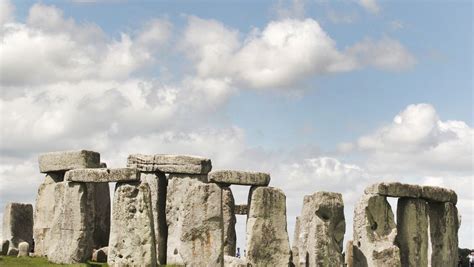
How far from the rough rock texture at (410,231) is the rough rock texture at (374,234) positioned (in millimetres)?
779

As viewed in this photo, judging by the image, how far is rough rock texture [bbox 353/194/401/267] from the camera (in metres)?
24.2

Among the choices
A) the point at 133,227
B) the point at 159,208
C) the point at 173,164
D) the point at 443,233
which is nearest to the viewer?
the point at 133,227

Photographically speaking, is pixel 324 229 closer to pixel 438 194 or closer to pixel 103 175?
pixel 438 194

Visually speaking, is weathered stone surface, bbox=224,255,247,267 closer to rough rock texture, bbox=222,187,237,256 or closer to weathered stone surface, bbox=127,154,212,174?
rough rock texture, bbox=222,187,237,256

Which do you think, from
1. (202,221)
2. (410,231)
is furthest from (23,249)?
(410,231)

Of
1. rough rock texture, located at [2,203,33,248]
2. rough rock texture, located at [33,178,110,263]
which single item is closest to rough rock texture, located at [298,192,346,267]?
rough rock texture, located at [33,178,110,263]

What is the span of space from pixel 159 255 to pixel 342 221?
19.2 ft

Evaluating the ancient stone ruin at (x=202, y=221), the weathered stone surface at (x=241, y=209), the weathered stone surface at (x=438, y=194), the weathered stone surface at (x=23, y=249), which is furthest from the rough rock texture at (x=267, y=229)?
the weathered stone surface at (x=23, y=249)

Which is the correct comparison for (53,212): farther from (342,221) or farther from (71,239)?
(342,221)

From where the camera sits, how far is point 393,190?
2480 cm

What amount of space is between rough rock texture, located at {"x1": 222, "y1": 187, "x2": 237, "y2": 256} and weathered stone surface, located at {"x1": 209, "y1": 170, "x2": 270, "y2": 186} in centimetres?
137

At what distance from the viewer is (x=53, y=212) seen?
93.5ft

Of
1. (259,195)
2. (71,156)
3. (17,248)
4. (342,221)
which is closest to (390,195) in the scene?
(342,221)

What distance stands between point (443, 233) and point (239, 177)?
6.22 meters
